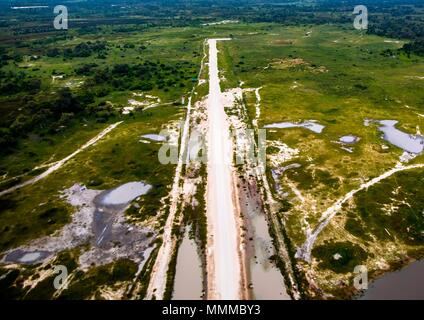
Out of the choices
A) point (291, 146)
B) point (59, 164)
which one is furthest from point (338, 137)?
point (59, 164)

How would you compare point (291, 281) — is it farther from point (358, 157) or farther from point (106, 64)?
point (106, 64)

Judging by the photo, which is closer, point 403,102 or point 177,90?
point 403,102

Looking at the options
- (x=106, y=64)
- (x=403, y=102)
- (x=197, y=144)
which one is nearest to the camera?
(x=197, y=144)

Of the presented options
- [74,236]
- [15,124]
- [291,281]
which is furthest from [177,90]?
[291,281]

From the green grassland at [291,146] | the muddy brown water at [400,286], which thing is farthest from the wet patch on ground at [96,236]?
the muddy brown water at [400,286]

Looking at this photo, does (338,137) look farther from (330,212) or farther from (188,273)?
(188,273)

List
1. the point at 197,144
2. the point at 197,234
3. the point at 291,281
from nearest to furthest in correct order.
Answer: the point at 291,281
the point at 197,234
the point at 197,144

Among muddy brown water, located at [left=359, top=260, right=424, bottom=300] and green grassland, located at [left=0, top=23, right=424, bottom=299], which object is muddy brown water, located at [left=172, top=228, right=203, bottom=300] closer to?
green grassland, located at [left=0, top=23, right=424, bottom=299]

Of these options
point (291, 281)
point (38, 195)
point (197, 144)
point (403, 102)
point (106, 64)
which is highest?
point (106, 64)
